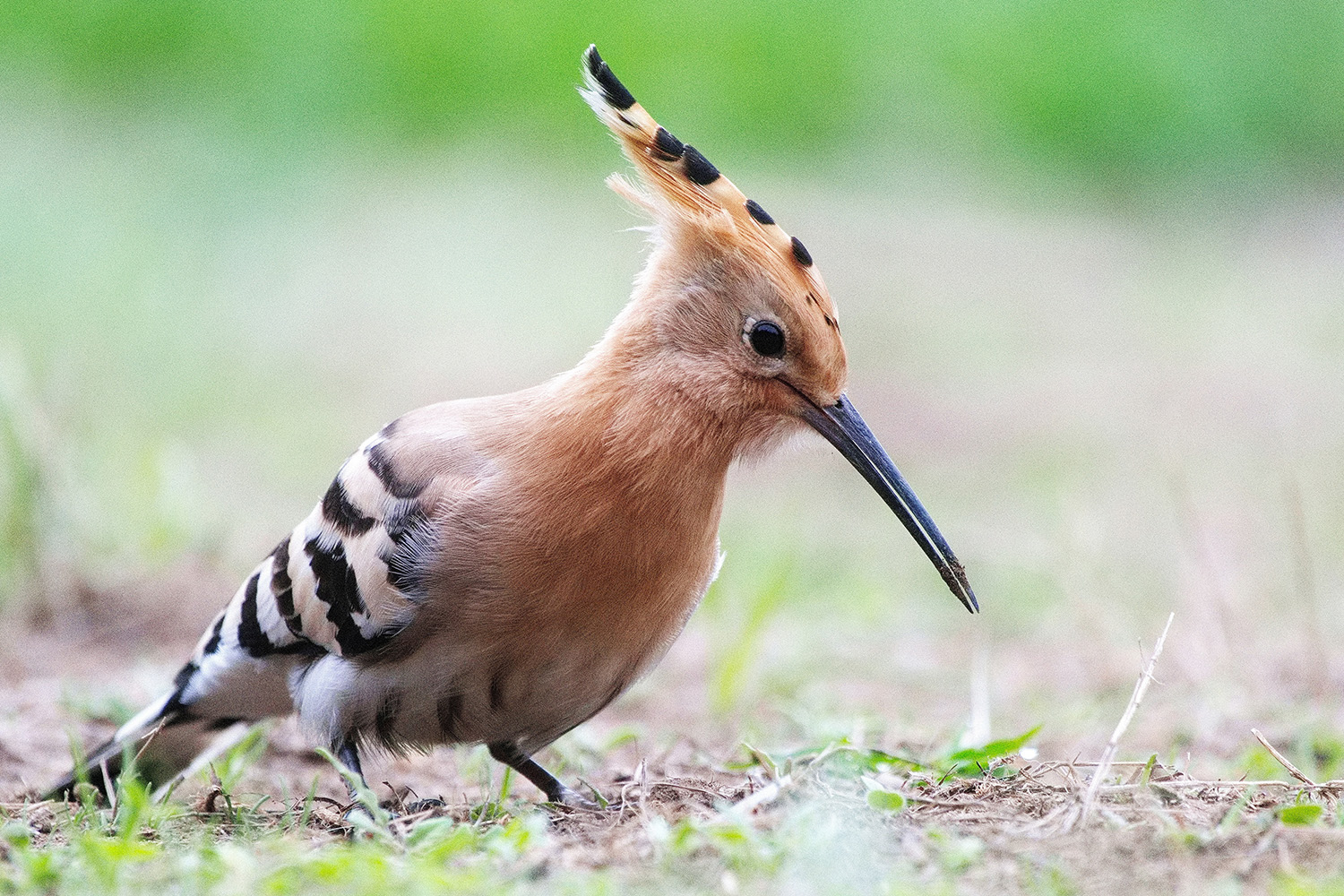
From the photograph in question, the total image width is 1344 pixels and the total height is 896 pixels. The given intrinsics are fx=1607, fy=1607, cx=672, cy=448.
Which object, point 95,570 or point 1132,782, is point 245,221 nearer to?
point 95,570

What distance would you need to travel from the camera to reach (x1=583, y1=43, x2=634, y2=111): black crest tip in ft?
9.88

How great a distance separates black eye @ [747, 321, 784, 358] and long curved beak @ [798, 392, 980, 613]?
→ 0.11 m

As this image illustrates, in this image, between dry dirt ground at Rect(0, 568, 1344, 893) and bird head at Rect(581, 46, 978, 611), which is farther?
bird head at Rect(581, 46, 978, 611)

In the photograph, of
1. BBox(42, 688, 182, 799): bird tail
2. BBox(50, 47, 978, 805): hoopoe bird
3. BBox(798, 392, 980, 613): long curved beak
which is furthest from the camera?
BBox(42, 688, 182, 799): bird tail

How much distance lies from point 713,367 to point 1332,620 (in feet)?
9.00

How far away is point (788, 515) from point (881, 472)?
9.38 feet

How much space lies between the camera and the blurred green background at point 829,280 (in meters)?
4.76

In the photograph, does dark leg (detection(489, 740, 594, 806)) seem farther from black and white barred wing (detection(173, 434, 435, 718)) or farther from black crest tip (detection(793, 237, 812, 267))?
black crest tip (detection(793, 237, 812, 267))

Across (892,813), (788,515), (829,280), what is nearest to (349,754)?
(892,813)

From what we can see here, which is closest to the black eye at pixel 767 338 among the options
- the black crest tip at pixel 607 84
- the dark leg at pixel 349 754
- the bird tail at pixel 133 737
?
the black crest tip at pixel 607 84

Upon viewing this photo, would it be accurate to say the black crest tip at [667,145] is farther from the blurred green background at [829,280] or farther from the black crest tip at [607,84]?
the blurred green background at [829,280]

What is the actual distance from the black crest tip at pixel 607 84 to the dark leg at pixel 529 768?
1.24 metres

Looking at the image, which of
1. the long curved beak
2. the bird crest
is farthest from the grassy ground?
the bird crest

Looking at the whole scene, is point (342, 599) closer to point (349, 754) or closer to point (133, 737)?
point (349, 754)
